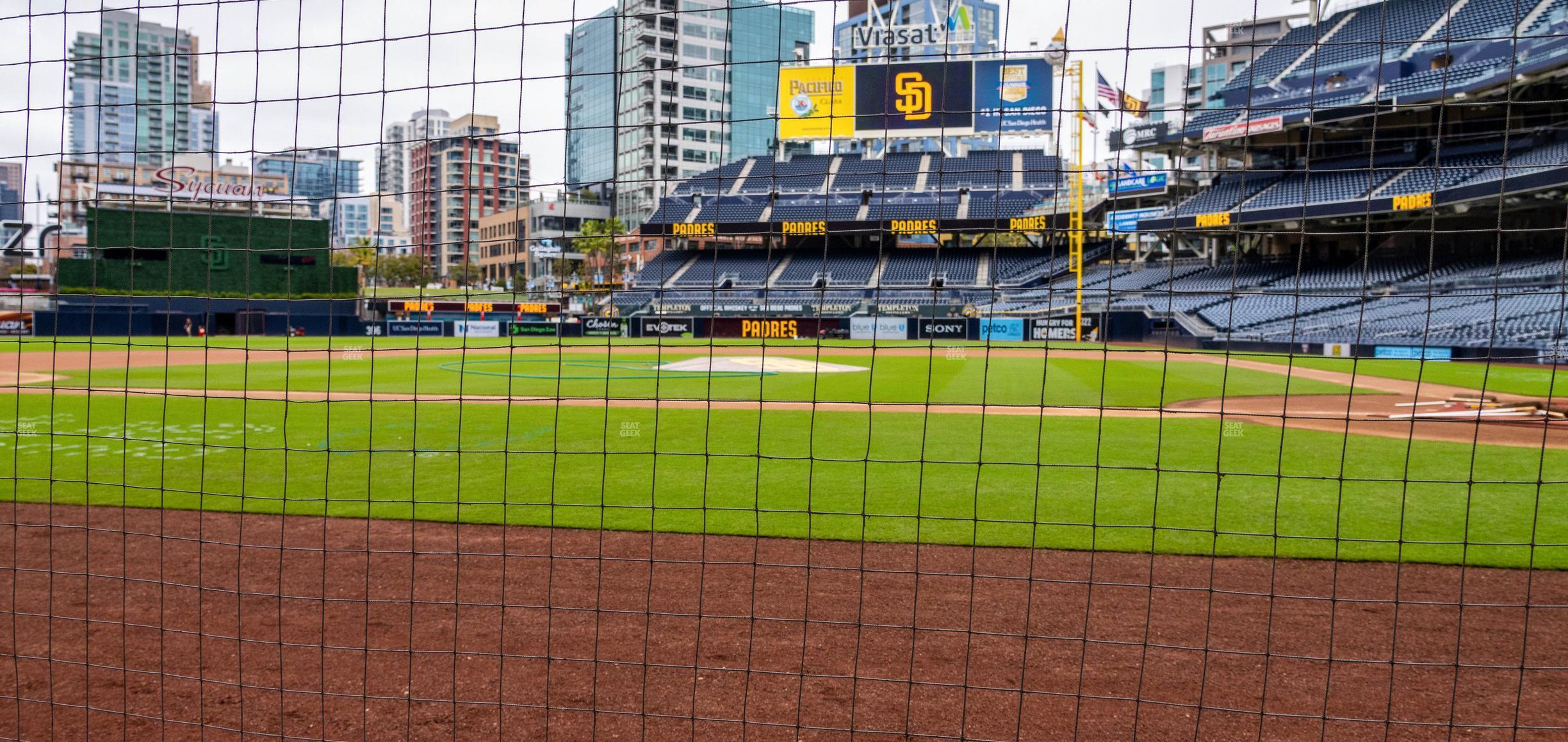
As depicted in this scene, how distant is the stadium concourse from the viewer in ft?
97.2

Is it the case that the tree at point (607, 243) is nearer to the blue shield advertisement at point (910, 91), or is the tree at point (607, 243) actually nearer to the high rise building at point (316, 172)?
the high rise building at point (316, 172)

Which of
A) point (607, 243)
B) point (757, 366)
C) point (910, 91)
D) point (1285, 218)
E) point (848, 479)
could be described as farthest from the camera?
point (910, 91)

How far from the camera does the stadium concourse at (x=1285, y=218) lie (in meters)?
29.6

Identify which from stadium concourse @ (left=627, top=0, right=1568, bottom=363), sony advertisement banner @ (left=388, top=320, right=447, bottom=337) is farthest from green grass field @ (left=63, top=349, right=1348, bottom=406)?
sony advertisement banner @ (left=388, top=320, right=447, bottom=337)

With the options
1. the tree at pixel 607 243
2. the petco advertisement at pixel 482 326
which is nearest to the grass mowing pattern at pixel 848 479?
the tree at pixel 607 243

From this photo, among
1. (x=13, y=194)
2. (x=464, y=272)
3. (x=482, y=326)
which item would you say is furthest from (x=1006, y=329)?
(x=464, y=272)

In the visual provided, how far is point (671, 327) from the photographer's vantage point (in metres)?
47.7

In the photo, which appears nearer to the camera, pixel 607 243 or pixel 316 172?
pixel 607 243

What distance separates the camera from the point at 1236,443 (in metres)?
12.9

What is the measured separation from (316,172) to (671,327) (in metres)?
38.1

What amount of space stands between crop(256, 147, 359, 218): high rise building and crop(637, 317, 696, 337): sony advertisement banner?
13386 mm

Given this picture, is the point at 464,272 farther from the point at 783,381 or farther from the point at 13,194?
the point at 783,381

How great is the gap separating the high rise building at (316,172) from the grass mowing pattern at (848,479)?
1530 millimetres

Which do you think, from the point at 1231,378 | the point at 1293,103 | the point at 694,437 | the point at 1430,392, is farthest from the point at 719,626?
the point at 1293,103
